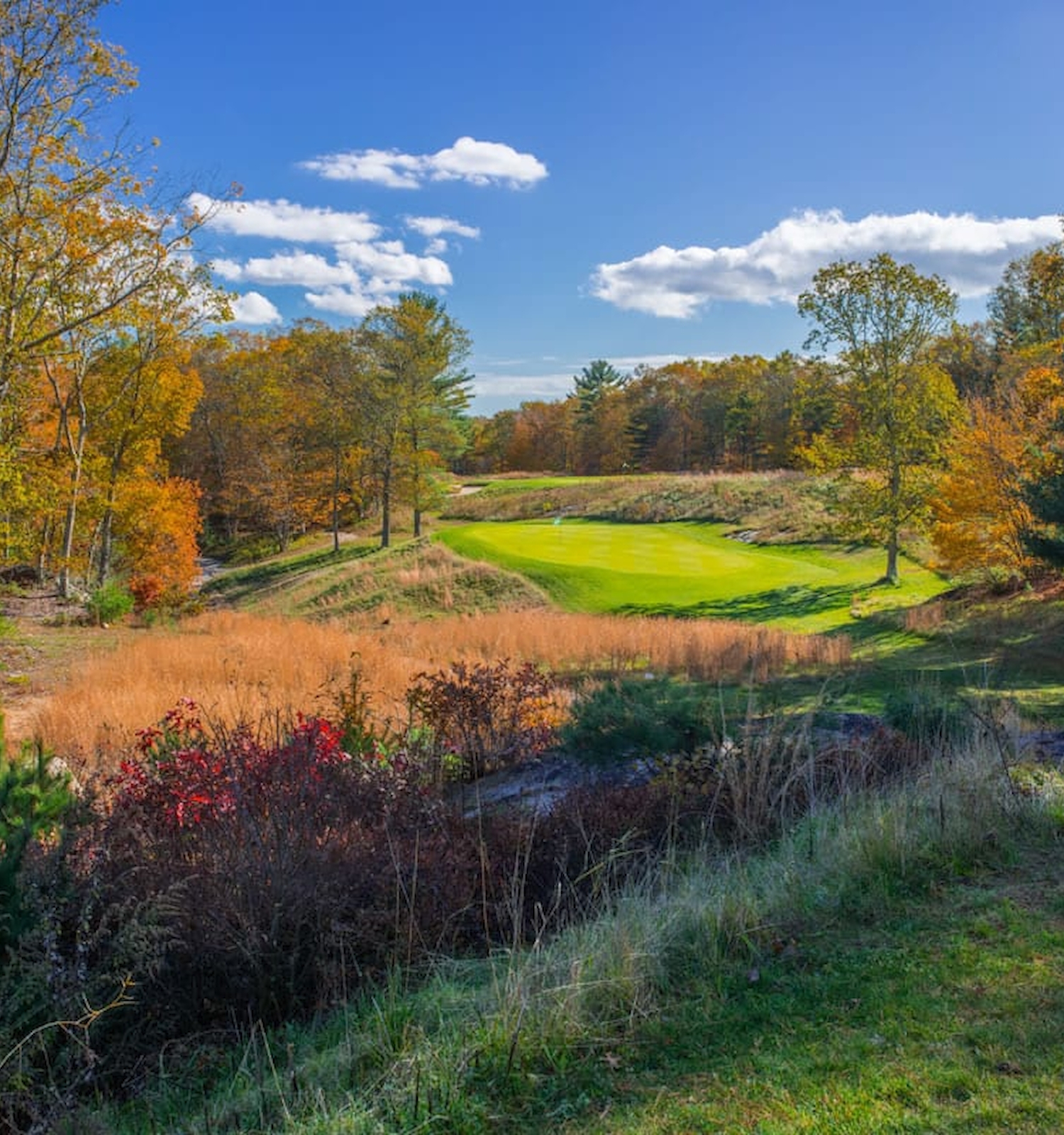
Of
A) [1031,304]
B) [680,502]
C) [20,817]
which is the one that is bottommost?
[20,817]

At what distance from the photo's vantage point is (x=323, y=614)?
25.3m

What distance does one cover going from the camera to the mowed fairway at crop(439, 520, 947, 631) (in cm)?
2297

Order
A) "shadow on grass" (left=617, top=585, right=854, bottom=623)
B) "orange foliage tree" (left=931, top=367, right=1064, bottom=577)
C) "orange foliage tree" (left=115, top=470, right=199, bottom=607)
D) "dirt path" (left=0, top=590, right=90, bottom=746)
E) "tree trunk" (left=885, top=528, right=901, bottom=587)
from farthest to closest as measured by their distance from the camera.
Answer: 1. "orange foliage tree" (left=115, top=470, right=199, bottom=607)
2. "tree trunk" (left=885, top=528, right=901, bottom=587)
3. "shadow on grass" (left=617, top=585, right=854, bottom=623)
4. "orange foliage tree" (left=931, top=367, right=1064, bottom=577)
5. "dirt path" (left=0, top=590, right=90, bottom=746)

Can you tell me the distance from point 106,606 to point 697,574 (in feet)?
56.7

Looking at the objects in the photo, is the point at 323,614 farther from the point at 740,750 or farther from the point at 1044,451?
the point at 740,750

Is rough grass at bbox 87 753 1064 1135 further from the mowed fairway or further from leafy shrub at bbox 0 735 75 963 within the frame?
the mowed fairway

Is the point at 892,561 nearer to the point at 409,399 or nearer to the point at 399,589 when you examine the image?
the point at 399,589

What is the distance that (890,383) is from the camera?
82.3ft

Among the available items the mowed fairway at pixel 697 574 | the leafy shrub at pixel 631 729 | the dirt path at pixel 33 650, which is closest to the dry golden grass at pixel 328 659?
the dirt path at pixel 33 650

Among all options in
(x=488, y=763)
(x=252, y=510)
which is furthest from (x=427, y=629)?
(x=252, y=510)

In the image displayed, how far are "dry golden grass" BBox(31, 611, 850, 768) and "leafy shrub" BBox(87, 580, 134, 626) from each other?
1.92m

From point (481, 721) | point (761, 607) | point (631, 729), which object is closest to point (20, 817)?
point (481, 721)

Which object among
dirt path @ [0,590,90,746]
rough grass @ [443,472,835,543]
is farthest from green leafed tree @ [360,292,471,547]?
dirt path @ [0,590,90,746]

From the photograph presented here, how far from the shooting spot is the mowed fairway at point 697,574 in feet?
75.4
